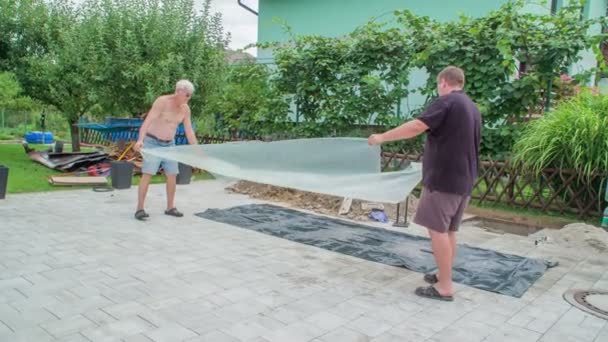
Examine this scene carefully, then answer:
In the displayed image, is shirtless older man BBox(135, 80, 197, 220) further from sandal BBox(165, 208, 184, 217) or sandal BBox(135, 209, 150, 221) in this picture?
sandal BBox(165, 208, 184, 217)

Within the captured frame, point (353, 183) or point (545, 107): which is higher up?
point (545, 107)

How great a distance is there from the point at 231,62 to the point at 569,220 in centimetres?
740

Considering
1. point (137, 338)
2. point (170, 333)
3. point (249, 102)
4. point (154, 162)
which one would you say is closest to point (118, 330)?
point (137, 338)

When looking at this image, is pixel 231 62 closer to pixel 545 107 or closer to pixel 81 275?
pixel 545 107

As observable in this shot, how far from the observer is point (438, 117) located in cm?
310

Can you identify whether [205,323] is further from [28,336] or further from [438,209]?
[438,209]

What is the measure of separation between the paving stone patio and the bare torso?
109 centimetres

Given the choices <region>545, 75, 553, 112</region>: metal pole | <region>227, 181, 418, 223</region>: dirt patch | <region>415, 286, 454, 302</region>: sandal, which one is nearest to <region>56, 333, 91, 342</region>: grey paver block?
<region>415, 286, 454, 302</region>: sandal

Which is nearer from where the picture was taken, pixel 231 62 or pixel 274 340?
pixel 274 340

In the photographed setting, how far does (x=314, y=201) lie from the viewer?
6.93 meters

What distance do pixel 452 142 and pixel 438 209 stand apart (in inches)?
18.3

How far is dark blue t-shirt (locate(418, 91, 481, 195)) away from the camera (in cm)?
311

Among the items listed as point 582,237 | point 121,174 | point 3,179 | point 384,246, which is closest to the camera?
point 384,246

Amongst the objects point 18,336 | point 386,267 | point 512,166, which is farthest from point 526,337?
point 512,166
